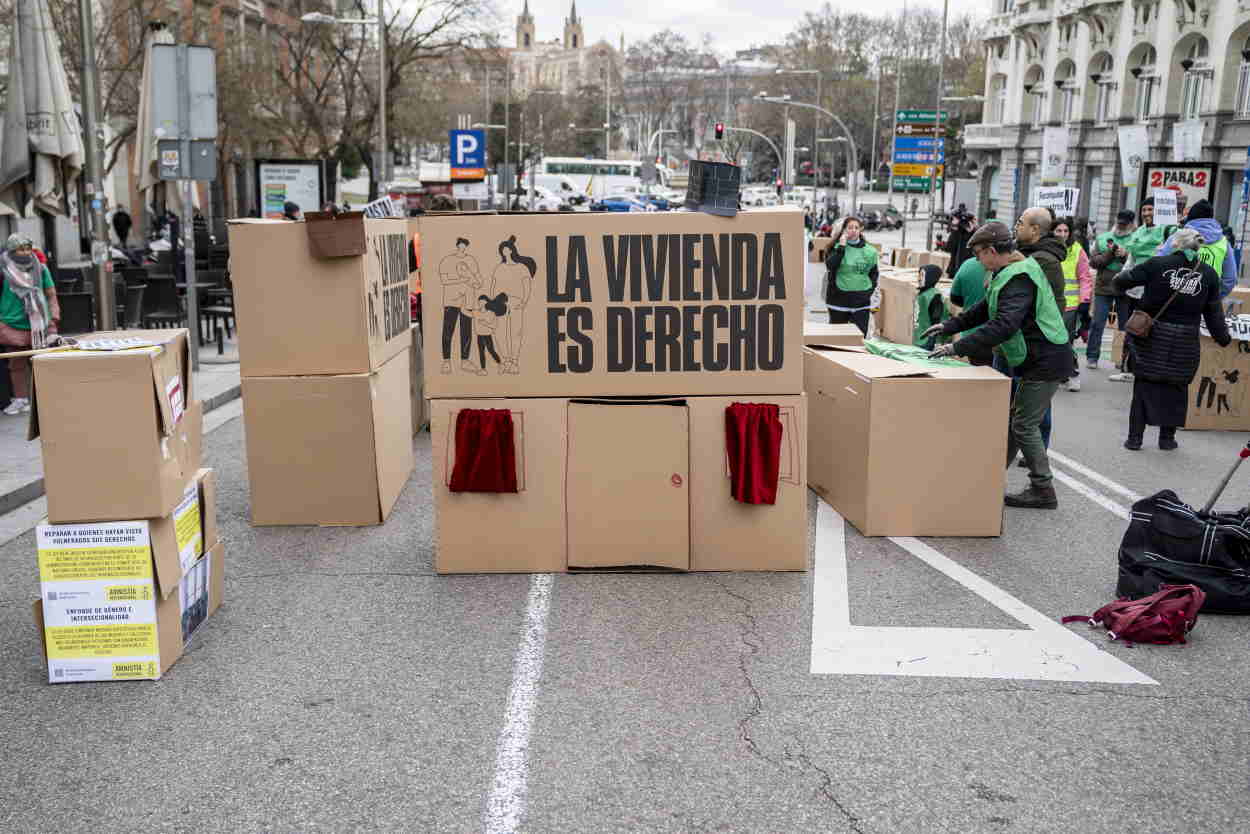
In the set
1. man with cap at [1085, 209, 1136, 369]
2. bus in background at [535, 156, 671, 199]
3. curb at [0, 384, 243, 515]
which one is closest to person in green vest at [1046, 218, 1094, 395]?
man with cap at [1085, 209, 1136, 369]

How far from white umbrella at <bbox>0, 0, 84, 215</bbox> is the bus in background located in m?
71.6

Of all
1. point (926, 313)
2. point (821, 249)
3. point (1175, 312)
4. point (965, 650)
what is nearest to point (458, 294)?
point (965, 650)

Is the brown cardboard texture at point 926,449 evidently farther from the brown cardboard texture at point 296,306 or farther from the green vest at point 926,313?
the green vest at point 926,313

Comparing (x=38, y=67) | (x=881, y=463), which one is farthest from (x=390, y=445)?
(x=38, y=67)

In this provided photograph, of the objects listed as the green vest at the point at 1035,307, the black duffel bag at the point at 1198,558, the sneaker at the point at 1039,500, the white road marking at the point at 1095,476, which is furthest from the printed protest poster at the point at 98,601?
the white road marking at the point at 1095,476

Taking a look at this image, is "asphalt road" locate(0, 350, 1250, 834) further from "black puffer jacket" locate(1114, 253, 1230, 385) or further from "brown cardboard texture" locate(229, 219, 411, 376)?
"black puffer jacket" locate(1114, 253, 1230, 385)

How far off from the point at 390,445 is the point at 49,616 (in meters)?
3.34

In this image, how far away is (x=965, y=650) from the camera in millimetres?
5715

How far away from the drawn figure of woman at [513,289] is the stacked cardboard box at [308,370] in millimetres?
1509

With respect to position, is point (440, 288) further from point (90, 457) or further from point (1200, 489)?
point (1200, 489)

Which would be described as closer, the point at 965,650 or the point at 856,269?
the point at 965,650

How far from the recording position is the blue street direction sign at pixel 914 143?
35.2m

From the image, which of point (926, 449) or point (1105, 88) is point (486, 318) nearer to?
point (926, 449)

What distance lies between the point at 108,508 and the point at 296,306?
112 inches
